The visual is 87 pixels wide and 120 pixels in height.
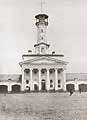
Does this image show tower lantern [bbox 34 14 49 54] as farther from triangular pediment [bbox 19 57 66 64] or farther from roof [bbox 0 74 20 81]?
roof [bbox 0 74 20 81]

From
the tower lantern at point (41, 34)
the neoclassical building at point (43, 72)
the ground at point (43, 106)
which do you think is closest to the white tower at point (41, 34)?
the tower lantern at point (41, 34)

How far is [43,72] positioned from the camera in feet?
244

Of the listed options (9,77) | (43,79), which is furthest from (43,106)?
(9,77)

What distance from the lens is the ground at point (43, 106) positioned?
43.8 meters

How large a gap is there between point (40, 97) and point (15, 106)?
6.87 meters

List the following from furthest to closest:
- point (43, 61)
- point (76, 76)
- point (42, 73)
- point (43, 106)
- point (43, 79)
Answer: point (76, 76)
point (42, 73)
point (43, 79)
point (43, 61)
point (43, 106)

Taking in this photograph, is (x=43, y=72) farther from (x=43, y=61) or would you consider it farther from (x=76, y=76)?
(x=76, y=76)

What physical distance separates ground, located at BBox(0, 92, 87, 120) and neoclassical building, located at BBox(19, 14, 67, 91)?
17.1m

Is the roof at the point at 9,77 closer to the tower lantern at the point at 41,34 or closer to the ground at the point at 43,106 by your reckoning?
the tower lantern at the point at 41,34

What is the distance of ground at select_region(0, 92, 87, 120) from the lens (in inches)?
1726

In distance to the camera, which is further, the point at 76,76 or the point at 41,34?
the point at 76,76

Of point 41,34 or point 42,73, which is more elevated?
point 41,34

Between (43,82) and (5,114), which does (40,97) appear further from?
(43,82)

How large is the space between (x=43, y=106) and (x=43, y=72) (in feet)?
88.3
